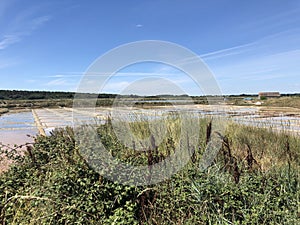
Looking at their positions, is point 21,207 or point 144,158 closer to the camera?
point 21,207

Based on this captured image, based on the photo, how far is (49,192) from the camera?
2.58 m

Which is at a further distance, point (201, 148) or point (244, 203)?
point (201, 148)

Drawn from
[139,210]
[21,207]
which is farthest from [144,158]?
[21,207]

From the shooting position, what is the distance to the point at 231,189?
8.29ft

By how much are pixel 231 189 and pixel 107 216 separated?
1.26 metres

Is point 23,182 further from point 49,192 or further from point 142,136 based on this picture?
point 142,136

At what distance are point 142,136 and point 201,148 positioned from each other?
137cm

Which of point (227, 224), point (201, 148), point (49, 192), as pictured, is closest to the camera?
point (227, 224)

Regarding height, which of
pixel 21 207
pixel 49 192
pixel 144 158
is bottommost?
pixel 21 207

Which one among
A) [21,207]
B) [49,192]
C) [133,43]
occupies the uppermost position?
[133,43]

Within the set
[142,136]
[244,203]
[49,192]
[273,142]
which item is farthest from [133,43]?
[273,142]

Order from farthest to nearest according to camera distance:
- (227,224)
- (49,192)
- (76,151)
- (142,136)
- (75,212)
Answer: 1. (142,136)
2. (76,151)
3. (49,192)
4. (75,212)
5. (227,224)

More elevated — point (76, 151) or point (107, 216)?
point (76, 151)

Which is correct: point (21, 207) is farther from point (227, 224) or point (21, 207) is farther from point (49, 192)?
point (227, 224)
